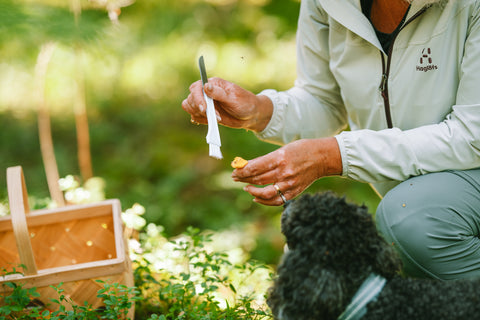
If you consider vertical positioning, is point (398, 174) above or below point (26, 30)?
below

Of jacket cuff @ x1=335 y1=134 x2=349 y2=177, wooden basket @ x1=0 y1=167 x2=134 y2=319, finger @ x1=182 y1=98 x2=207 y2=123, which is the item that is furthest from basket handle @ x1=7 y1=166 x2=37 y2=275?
jacket cuff @ x1=335 y1=134 x2=349 y2=177

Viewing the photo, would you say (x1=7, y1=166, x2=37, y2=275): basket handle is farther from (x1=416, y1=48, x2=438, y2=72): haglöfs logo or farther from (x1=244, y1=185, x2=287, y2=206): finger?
(x1=416, y1=48, x2=438, y2=72): haglöfs logo

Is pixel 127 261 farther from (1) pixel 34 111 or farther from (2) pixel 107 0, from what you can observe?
(1) pixel 34 111

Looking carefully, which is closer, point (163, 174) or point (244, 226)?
point (244, 226)

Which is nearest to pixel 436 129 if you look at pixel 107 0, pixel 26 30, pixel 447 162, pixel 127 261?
pixel 447 162

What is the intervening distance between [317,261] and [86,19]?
2.21m

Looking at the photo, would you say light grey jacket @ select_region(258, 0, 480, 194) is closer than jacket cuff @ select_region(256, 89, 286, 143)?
Yes

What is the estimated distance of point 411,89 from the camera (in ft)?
6.72

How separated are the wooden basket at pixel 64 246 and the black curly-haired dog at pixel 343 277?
98 cm

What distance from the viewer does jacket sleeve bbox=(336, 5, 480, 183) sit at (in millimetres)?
1882

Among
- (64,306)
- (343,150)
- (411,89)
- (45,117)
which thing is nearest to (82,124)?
(45,117)

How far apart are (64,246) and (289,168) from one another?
1469 mm

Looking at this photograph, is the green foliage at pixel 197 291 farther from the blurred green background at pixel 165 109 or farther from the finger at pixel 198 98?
the blurred green background at pixel 165 109

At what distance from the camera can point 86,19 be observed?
2.78 meters
